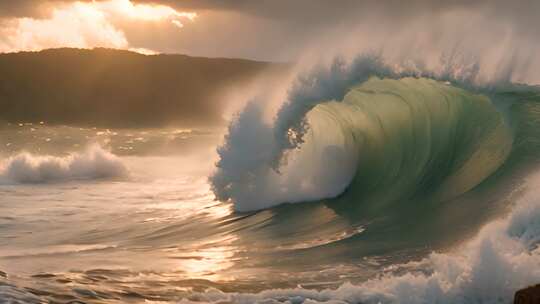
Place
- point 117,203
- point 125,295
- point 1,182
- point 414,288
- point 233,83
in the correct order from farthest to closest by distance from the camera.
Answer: point 233,83, point 1,182, point 117,203, point 125,295, point 414,288

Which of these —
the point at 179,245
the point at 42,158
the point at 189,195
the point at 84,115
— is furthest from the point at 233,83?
the point at 179,245

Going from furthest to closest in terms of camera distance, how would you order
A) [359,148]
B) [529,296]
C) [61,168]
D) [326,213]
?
1. [61,168]
2. [359,148]
3. [326,213]
4. [529,296]

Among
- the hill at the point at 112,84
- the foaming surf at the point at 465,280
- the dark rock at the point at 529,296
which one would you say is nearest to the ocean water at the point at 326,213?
the foaming surf at the point at 465,280

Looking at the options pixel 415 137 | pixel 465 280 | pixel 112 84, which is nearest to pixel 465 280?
pixel 465 280

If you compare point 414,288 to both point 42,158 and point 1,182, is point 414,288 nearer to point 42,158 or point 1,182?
point 1,182

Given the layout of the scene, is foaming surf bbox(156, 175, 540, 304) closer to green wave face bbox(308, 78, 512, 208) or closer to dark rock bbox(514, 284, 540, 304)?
dark rock bbox(514, 284, 540, 304)

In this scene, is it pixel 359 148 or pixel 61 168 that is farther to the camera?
pixel 61 168

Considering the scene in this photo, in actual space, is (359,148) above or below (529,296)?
above

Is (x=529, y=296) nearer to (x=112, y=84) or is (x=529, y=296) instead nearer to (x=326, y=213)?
(x=326, y=213)
